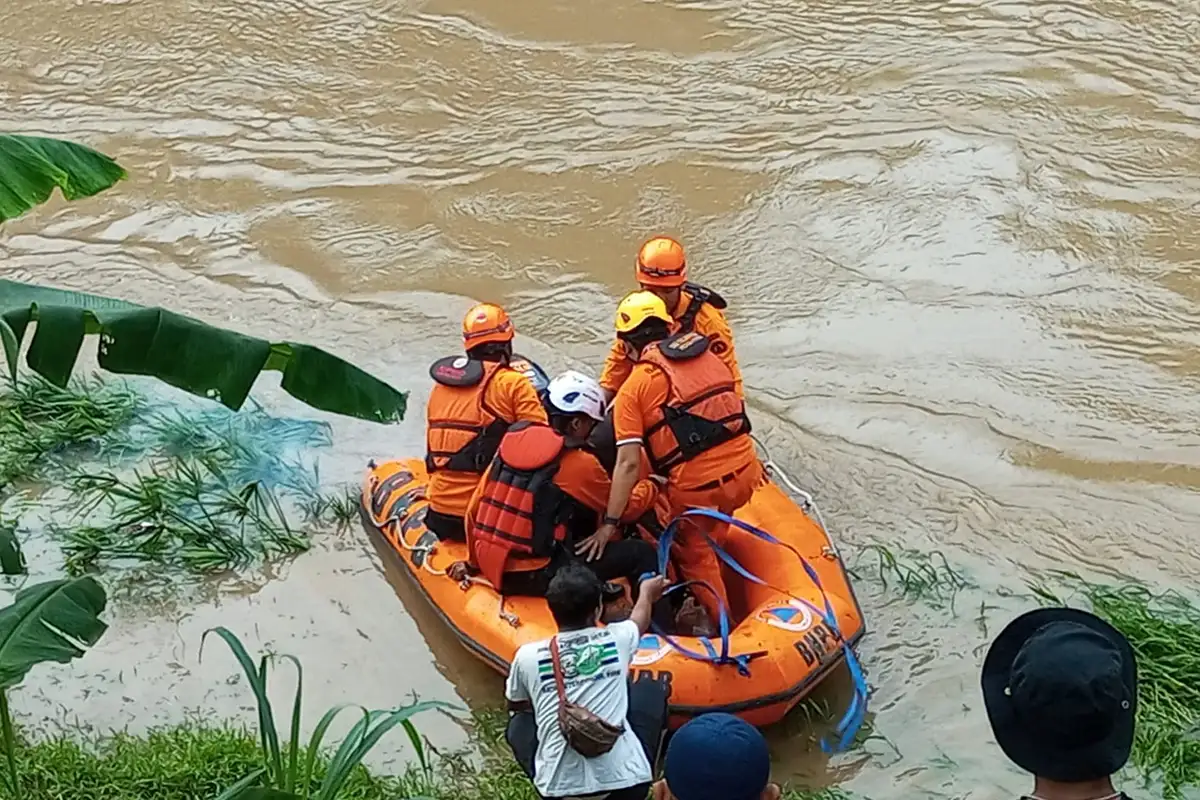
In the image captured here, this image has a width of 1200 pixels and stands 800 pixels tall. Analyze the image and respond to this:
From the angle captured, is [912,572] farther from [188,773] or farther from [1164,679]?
[188,773]

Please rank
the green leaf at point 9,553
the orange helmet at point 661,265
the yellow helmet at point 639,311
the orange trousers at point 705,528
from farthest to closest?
the orange helmet at point 661,265 → the yellow helmet at point 639,311 → the orange trousers at point 705,528 → the green leaf at point 9,553

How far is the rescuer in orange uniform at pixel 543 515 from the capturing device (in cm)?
610

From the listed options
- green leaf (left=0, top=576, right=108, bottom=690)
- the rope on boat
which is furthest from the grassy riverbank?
green leaf (left=0, top=576, right=108, bottom=690)

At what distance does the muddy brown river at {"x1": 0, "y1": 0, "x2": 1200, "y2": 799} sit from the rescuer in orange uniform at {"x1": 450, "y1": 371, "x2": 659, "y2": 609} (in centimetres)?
65

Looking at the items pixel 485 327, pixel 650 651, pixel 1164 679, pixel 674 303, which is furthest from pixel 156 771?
pixel 1164 679

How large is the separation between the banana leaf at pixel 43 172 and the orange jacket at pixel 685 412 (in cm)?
254

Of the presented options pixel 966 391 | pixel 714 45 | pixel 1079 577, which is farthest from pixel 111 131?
pixel 1079 577

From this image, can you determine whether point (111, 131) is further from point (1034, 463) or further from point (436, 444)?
point (1034, 463)

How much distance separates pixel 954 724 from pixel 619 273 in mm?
4267

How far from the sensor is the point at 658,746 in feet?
16.3

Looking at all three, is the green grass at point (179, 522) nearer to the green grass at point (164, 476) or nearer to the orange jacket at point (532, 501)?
the green grass at point (164, 476)

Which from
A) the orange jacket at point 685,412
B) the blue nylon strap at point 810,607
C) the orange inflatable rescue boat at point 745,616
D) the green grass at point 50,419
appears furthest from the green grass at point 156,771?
the green grass at point 50,419

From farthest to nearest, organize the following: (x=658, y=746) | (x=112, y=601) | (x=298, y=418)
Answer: (x=298, y=418)
(x=112, y=601)
(x=658, y=746)

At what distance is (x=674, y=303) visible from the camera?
6.95 metres
